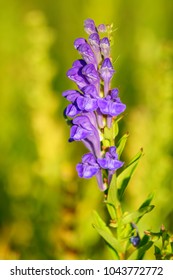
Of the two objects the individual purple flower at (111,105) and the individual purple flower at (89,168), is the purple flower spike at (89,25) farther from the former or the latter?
the individual purple flower at (89,168)

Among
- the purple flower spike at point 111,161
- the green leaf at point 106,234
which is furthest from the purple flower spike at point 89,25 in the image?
the green leaf at point 106,234

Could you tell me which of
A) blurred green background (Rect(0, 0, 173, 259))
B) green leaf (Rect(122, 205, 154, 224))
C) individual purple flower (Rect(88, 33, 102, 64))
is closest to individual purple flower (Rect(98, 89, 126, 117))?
individual purple flower (Rect(88, 33, 102, 64))

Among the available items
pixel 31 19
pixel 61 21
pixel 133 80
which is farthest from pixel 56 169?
pixel 61 21

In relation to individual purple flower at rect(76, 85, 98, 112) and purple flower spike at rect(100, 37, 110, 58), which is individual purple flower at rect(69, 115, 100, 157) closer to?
individual purple flower at rect(76, 85, 98, 112)

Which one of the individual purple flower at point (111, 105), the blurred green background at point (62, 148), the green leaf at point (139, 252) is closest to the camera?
the individual purple flower at point (111, 105)

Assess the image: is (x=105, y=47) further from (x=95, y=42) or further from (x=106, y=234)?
(x=106, y=234)

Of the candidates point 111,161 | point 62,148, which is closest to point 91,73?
point 111,161
